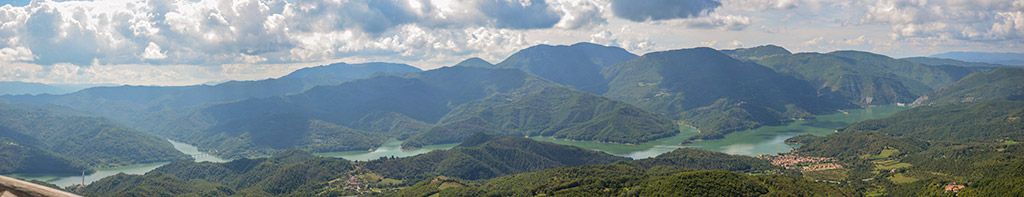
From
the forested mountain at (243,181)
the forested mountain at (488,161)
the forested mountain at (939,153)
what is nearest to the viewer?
the forested mountain at (939,153)

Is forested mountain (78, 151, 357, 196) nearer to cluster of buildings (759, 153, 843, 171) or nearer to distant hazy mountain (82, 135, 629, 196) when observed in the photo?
distant hazy mountain (82, 135, 629, 196)

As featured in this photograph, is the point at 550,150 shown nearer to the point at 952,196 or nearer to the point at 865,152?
the point at 865,152

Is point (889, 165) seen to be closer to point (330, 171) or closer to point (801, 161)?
point (801, 161)

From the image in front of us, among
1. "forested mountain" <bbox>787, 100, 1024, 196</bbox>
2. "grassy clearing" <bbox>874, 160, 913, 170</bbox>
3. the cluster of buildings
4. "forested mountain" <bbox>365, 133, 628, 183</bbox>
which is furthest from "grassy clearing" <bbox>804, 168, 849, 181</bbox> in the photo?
"forested mountain" <bbox>365, 133, 628, 183</bbox>

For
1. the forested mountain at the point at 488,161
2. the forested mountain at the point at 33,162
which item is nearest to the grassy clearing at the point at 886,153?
the forested mountain at the point at 488,161

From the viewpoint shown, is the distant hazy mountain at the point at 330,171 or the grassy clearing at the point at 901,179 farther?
the distant hazy mountain at the point at 330,171

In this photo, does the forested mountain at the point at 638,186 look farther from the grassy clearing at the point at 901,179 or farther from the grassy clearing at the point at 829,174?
the grassy clearing at the point at 829,174

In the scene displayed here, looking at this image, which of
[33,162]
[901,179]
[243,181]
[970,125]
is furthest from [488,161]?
[33,162]

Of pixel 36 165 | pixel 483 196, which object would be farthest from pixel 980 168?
pixel 36 165
